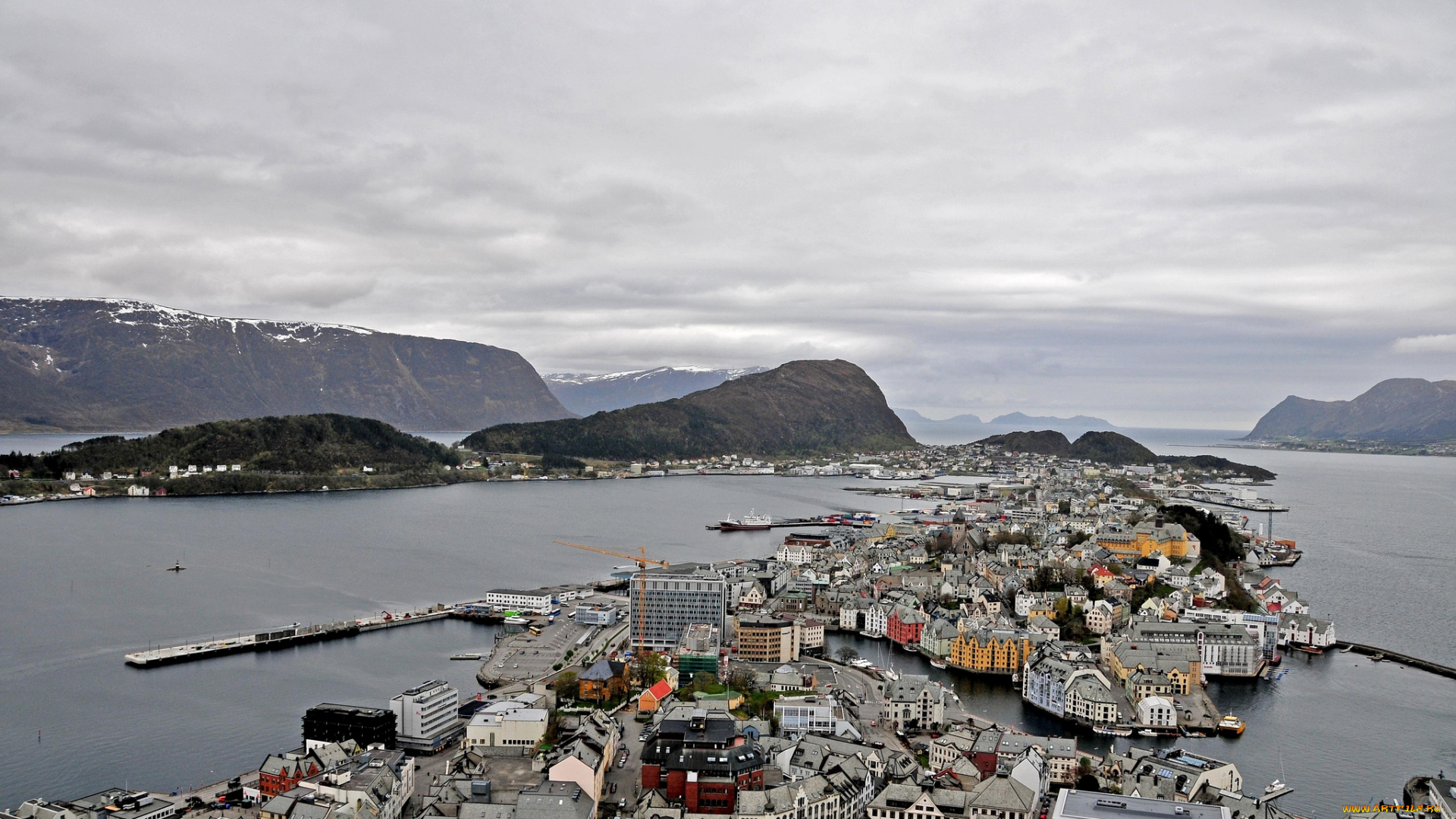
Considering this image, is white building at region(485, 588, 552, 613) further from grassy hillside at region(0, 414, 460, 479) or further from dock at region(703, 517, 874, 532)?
grassy hillside at region(0, 414, 460, 479)

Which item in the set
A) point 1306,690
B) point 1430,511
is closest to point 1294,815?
point 1306,690

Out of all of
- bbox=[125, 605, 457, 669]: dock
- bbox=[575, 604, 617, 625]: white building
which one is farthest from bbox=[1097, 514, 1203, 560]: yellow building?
bbox=[125, 605, 457, 669]: dock

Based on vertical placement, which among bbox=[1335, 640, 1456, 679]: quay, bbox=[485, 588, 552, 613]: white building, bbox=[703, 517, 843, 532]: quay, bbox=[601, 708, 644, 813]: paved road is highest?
bbox=[703, 517, 843, 532]: quay

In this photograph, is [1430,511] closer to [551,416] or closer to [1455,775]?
[1455,775]

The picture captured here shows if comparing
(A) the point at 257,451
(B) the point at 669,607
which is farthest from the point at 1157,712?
(A) the point at 257,451

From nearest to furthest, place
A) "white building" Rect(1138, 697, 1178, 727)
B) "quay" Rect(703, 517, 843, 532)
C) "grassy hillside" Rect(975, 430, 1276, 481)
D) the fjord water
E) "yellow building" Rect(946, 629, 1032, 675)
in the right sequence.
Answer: the fjord water → "white building" Rect(1138, 697, 1178, 727) → "yellow building" Rect(946, 629, 1032, 675) → "quay" Rect(703, 517, 843, 532) → "grassy hillside" Rect(975, 430, 1276, 481)

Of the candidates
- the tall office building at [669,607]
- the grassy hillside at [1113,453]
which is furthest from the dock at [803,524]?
the grassy hillside at [1113,453]
